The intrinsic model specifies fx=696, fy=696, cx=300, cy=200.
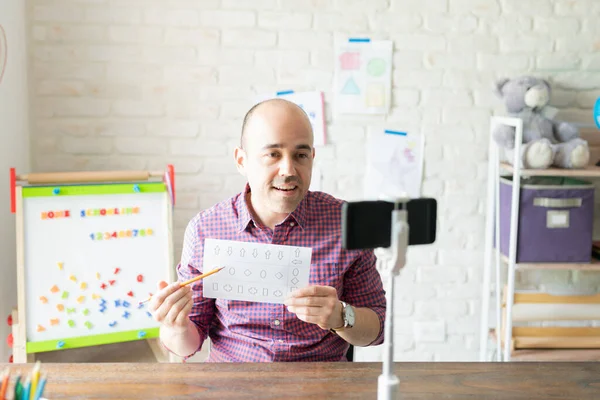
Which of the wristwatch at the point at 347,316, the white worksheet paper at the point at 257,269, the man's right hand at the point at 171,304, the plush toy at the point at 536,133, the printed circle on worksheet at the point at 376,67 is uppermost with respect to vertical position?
the printed circle on worksheet at the point at 376,67

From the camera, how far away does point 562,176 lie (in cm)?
293

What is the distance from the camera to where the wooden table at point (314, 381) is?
132cm

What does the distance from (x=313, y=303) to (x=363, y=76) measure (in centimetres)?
167

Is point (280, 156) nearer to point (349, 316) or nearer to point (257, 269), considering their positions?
point (257, 269)

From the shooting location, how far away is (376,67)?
2.92 metres

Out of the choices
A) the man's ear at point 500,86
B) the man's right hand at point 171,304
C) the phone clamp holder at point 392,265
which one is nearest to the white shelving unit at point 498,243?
the man's ear at point 500,86

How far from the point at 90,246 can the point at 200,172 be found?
2.02ft

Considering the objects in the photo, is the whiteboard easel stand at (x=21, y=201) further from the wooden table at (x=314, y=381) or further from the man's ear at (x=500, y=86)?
the man's ear at (x=500, y=86)

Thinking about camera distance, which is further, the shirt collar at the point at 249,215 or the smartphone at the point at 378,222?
the shirt collar at the point at 249,215

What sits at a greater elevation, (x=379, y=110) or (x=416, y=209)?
(x=379, y=110)

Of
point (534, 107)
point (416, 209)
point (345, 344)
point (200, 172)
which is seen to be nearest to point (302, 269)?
point (345, 344)

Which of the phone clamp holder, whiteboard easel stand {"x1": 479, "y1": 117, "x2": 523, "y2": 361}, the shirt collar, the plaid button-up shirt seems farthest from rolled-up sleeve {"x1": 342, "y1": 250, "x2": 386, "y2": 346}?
whiteboard easel stand {"x1": 479, "y1": 117, "x2": 523, "y2": 361}

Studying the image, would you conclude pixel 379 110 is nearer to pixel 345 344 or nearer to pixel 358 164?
pixel 358 164

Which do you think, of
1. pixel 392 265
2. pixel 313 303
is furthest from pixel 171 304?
pixel 392 265
